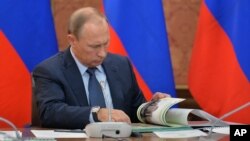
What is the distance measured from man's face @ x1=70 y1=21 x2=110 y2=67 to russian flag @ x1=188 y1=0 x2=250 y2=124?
974 mm

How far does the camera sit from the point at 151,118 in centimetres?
267

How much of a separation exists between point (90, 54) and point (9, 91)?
635mm

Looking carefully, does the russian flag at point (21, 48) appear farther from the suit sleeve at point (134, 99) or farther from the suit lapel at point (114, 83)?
the suit sleeve at point (134, 99)

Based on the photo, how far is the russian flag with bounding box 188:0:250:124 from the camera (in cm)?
356

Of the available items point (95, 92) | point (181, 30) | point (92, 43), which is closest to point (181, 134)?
point (95, 92)

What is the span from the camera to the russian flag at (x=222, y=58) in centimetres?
356

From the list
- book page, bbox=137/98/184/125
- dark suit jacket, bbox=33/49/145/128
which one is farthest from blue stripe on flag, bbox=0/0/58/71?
book page, bbox=137/98/184/125

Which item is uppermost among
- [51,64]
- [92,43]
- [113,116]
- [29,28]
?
[29,28]

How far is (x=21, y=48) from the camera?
10.9ft

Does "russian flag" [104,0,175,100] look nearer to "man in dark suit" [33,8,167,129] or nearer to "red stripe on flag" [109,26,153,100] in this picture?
"red stripe on flag" [109,26,153,100]

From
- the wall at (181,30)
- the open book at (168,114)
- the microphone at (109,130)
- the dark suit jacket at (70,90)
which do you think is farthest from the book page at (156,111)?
the wall at (181,30)

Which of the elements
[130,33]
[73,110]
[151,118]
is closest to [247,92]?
[130,33]

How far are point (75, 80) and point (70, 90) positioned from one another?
73 mm

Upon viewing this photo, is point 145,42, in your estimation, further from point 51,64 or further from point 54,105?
point 54,105
